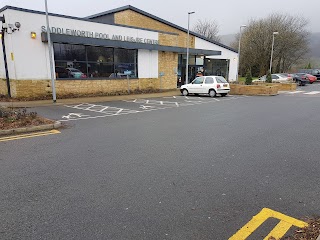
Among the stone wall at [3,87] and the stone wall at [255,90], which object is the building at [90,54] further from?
the stone wall at [255,90]

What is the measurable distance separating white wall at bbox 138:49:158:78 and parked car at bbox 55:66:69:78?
6.68 meters

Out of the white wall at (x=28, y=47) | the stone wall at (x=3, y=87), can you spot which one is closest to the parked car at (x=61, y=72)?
the white wall at (x=28, y=47)

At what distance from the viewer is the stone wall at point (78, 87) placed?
15742 mm

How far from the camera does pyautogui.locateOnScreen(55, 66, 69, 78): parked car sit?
17005mm

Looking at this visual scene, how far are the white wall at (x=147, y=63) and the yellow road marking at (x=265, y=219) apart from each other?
1994 cm

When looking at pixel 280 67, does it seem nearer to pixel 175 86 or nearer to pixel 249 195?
pixel 175 86

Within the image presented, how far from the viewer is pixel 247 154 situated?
572 cm

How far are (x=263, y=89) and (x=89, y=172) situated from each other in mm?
20539

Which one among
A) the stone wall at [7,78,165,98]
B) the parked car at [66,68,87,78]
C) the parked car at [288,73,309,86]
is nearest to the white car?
the stone wall at [7,78,165,98]

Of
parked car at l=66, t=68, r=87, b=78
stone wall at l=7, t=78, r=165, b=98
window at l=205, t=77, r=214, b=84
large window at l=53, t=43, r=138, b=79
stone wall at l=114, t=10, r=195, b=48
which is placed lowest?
stone wall at l=7, t=78, r=165, b=98

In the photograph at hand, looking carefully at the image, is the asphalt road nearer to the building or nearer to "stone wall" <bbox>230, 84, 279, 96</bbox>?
the building

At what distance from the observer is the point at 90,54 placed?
18.5 meters

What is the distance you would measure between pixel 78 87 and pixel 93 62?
2.19m

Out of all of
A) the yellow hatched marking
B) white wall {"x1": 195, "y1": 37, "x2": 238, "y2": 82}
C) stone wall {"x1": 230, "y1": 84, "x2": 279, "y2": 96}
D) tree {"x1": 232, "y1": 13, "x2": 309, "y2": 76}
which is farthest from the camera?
tree {"x1": 232, "y1": 13, "x2": 309, "y2": 76}
